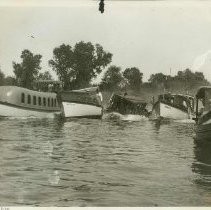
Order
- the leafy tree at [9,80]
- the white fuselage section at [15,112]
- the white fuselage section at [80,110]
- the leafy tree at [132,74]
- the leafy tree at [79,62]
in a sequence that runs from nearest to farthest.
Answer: the leafy tree at [79,62] → the leafy tree at [132,74] → the leafy tree at [9,80] → the white fuselage section at [15,112] → the white fuselage section at [80,110]

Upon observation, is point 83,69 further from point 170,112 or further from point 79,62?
point 170,112

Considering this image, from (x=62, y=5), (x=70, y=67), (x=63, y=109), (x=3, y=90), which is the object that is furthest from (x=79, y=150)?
(x=63, y=109)

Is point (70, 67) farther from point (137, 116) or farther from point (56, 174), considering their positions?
point (137, 116)

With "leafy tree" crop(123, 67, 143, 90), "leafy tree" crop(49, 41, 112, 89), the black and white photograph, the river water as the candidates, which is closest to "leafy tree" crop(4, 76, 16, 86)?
the black and white photograph

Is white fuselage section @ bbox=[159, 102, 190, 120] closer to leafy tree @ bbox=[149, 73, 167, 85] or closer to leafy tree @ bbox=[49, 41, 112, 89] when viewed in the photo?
leafy tree @ bbox=[49, 41, 112, 89]

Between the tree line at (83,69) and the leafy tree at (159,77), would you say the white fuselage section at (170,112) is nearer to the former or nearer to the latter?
the tree line at (83,69)

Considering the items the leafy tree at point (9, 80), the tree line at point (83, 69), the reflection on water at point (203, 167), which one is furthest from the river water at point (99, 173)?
the tree line at point (83, 69)
